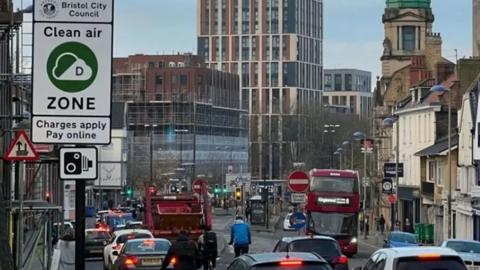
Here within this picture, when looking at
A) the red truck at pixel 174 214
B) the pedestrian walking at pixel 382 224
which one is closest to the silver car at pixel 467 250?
the red truck at pixel 174 214

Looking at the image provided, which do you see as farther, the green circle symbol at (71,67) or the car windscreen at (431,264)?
the car windscreen at (431,264)

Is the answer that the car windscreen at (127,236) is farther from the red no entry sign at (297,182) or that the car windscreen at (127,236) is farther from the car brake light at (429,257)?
the car brake light at (429,257)

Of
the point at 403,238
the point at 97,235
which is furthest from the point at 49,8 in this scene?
the point at 403,238

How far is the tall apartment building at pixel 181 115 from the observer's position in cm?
16512

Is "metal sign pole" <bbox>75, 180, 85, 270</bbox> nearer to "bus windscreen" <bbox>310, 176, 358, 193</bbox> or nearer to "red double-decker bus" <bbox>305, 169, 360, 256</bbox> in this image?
"red double-decker bus" <bbox>305, 169, 360, 256</bbox>

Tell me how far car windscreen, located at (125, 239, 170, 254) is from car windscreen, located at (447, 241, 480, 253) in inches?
310

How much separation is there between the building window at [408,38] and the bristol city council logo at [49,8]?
106537 mm

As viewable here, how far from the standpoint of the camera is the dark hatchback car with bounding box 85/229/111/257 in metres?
50.3

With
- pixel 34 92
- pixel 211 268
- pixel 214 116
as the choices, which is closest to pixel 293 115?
pixel 214 116

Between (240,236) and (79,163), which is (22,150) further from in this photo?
(240,236)

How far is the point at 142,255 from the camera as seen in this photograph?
32.8m

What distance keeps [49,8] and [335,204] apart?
45.0m

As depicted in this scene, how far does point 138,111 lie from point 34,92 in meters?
158

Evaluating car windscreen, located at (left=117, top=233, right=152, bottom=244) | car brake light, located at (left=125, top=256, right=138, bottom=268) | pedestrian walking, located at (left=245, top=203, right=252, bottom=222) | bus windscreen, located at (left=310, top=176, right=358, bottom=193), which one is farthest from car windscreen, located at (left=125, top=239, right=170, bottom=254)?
pedestrian walking, located at (left=245, top=203, right=252, bottom=222)
